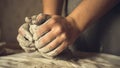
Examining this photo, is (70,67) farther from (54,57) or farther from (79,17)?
(79,17)

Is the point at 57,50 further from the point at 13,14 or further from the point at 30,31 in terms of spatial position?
the point at 13,14

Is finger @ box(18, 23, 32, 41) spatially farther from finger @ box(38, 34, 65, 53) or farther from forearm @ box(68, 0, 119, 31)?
forearm @ box(68, 0, 119, 31)

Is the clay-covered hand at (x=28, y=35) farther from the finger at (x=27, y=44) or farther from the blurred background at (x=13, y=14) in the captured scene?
the blurred background at (x=13, y=14)

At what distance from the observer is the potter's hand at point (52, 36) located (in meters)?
0.75

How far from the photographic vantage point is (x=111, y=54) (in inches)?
39.1

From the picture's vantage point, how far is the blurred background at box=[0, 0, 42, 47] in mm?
1445

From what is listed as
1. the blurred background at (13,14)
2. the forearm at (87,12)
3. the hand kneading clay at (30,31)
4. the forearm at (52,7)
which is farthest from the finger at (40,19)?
the blurred background at (13,14)

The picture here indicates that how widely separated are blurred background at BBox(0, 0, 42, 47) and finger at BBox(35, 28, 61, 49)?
→ 0.70 m

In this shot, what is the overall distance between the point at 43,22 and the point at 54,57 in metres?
0.12

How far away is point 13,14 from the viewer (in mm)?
1485

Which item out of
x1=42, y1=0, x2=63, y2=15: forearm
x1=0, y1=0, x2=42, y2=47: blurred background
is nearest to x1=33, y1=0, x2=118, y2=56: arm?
x1=42, y1=0, x2=63, y2=15: forearm

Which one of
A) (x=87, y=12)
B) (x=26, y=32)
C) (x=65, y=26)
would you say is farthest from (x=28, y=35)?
(x=87, y=12)

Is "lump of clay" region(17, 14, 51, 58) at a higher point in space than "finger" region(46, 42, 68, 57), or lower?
higher

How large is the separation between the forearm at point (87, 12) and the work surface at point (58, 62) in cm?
11
